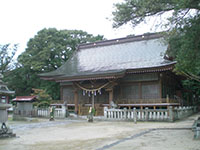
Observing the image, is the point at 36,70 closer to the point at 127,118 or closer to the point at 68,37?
the point at 68,37

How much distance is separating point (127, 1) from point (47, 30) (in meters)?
25.8

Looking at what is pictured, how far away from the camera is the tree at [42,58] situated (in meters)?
31.3

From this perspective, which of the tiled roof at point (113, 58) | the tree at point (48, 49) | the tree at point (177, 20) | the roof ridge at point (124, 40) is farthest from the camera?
the tree at point (48, 49)

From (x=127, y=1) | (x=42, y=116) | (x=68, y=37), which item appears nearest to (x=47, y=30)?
(x=68, y=37)

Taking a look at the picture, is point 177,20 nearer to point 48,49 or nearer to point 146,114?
point 146,114

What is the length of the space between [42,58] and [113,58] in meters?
11.2

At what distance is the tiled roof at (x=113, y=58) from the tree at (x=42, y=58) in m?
4.70

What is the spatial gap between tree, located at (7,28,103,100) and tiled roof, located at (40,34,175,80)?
4.70 m

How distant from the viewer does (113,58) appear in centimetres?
2434

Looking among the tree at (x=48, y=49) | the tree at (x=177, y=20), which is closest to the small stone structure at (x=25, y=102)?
the tree at (x=48, y=49)

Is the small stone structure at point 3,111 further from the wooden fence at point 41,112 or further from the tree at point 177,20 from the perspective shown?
the wooden fence at point 41,112

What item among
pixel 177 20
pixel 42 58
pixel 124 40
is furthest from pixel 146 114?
pixel 42 58

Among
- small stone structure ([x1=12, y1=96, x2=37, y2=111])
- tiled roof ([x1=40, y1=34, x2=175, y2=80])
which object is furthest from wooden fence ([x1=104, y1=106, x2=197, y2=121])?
small stone structure ([x1=12, y1=96, x2=37, y2=111])

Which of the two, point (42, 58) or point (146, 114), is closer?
point (146, 114)
